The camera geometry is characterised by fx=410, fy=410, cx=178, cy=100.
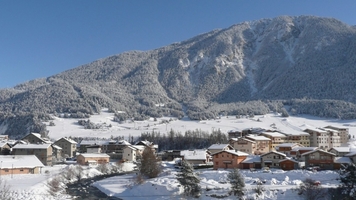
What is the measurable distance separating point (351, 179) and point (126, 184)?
29046mm

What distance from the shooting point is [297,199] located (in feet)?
142

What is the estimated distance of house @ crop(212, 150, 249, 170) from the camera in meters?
69.6

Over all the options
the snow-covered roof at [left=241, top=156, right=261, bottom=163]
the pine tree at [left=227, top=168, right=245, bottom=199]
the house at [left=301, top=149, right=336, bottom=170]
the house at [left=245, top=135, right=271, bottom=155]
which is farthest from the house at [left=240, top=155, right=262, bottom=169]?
the house at [left=245, top=135, right=271, bottom=155]

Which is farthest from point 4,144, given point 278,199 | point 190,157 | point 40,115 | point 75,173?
point 40,115

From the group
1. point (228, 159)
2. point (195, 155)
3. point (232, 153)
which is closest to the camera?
point (232, 153)

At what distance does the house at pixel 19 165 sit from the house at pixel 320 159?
42687 millimetres

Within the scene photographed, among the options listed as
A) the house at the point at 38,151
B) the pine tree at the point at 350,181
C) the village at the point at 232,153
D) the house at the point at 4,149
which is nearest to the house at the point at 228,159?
the village at the point at 232,153

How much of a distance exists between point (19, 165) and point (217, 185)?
3025 centimetres

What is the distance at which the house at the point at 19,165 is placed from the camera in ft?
193

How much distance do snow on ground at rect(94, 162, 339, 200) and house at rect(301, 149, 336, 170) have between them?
8862 millimetres

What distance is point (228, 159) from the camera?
2761 inches

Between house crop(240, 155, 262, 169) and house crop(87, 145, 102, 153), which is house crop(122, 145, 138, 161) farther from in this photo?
house crop(240, 155, 262, 169)

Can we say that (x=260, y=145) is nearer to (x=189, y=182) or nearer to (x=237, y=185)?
(x=189, y=182)

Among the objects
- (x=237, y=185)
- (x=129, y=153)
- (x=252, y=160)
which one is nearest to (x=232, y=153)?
(x=252, y=160)
